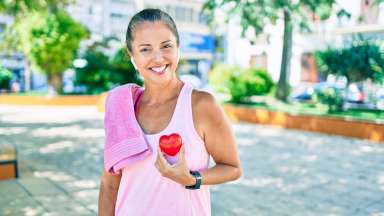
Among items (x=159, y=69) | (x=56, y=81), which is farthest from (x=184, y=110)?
(x=56, y=81)

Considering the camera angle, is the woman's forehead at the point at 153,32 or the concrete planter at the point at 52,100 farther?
the concrete planter at the point at 52,100

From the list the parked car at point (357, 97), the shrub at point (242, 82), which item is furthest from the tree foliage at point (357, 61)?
the shrub at point (242, 82)

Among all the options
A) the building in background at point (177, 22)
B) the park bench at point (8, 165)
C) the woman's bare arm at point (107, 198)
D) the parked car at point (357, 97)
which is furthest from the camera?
the building in background at point (177, 22)

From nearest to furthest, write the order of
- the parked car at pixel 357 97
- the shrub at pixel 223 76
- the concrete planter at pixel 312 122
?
1. the concrete planter at pixel 312 122
2. the parked car at pixel 357 97
3. the shrub at pixel 223 76

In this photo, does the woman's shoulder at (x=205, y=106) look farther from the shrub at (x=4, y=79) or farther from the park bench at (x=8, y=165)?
the shrub at (x=4, y=79)

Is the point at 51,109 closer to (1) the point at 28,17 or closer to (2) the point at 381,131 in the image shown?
(1) the point at 28,17

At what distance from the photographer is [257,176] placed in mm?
6090

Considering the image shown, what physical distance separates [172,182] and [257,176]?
482cm

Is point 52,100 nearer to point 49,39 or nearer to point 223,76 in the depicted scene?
point 49,39

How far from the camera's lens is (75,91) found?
19.2 m

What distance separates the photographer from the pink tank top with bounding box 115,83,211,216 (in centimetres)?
145

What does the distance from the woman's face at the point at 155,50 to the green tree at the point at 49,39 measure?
53.5 ft

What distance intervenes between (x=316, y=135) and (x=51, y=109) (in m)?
10.8

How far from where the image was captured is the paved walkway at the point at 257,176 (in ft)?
15.1
